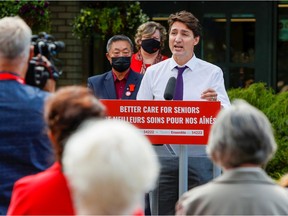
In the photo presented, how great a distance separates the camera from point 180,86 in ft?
22.6

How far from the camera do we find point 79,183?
2.94 metres

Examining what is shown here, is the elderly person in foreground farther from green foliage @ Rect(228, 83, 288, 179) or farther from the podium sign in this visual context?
green foliage @ Rect(228, 83, 288, 179)

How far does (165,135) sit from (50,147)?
1434 millimetres

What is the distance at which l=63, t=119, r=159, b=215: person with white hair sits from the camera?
2910 millimetres

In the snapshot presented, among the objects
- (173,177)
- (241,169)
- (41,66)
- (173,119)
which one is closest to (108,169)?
(241,169)

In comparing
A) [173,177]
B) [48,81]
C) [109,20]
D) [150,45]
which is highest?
[109,20]

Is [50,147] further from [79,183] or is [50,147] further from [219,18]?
[219,18]

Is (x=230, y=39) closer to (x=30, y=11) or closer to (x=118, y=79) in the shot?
(x=30, y=11)

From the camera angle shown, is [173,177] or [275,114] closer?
[173,177]

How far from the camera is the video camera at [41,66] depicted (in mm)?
4742

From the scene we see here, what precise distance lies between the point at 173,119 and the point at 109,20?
675cm

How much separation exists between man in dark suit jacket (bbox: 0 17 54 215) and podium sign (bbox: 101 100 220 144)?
135 centimetres

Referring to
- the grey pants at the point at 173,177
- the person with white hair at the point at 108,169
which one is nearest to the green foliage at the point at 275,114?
the grey pants at the point at 173,177

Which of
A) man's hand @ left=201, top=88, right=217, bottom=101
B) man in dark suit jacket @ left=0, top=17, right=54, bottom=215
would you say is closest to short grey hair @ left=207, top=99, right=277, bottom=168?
man in dark suit jacket @ left=0, top=17, right=54, bottom=215
